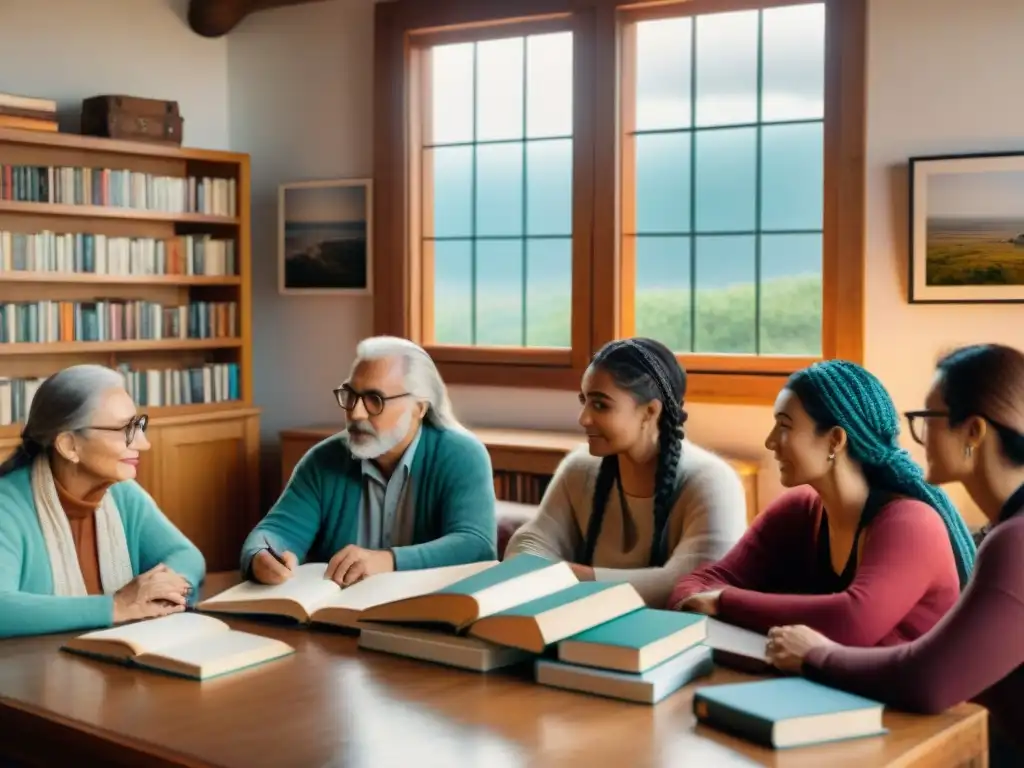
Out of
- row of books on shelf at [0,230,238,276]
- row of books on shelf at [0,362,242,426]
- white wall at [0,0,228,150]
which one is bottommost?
row of books on shelf at [0,362,242,426]

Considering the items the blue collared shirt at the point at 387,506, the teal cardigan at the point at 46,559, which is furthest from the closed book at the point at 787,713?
the blue collared shirt at the point at 387,506

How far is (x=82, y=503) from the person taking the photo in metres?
2.85

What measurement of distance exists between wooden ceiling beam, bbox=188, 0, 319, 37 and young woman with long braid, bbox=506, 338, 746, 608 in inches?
144

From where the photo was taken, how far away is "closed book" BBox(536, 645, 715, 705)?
6.36 feet

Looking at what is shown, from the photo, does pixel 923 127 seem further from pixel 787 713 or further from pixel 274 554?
pixel 787 713

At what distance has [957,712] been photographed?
1.88 metres

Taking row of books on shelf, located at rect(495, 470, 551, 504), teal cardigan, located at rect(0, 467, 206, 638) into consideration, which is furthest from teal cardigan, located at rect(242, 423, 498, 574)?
row of books on shelf, located at rect(495, 470, 551, 504)

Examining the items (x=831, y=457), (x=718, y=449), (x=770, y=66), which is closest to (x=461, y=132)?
(x=770, y=66)

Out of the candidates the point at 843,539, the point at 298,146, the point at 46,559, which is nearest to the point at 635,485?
the point at 843,539

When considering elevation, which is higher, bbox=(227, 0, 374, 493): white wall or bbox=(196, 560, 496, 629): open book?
bbox=(227, 0, 374, 493): white wall

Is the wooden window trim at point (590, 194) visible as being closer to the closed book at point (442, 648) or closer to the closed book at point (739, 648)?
the closed book at point (739, 648)

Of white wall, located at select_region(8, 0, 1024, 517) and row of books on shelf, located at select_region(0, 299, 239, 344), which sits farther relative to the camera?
row of books on shelf, located at select_region(0, 299, 239, 344)

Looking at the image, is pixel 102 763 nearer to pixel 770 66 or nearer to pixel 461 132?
pixel 770 66

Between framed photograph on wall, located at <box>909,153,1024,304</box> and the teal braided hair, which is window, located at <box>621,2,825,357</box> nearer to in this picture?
framed photograph on wall, located at <box>909,153,1024,304</box>
